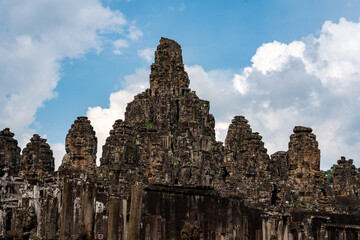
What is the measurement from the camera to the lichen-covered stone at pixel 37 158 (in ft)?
182

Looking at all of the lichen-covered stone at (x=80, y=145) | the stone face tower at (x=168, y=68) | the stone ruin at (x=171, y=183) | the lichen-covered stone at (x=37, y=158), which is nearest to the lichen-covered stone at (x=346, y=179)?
the stone ruin at (x=171, y=183)

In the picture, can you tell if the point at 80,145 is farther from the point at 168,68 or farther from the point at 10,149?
the point at 168,68

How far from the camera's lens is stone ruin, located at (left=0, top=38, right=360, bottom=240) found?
2547 centimetres

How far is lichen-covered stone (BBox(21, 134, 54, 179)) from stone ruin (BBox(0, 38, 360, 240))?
0.12 meters

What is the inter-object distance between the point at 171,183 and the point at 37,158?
16672mm

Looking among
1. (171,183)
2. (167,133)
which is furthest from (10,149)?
(171,183)

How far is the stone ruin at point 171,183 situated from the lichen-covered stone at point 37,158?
0.39 ft

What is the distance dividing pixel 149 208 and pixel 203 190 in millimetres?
4183

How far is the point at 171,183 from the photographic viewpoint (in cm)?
4756

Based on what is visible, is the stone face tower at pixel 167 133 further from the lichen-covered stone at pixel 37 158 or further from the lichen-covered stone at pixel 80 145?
the lichen-covered stone at pixel 37 158

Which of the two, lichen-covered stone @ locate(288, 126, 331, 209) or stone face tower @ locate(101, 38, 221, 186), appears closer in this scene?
lichen-covered stone @ locate(288, 126, 331, 209)

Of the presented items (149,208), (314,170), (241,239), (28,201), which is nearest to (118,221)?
(149,208)

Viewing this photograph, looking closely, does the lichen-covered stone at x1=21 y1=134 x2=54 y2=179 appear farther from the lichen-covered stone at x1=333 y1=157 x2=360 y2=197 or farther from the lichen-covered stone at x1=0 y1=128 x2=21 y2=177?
the lichen-covered stone at x1=333 y1=157 x2=360 y2=197

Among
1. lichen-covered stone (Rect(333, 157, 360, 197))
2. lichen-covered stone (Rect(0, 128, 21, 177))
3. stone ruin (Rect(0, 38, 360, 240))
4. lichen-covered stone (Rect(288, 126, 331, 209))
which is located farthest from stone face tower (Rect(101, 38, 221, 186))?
lichen-covered stone (Rect(333, 157, 360, 197))
